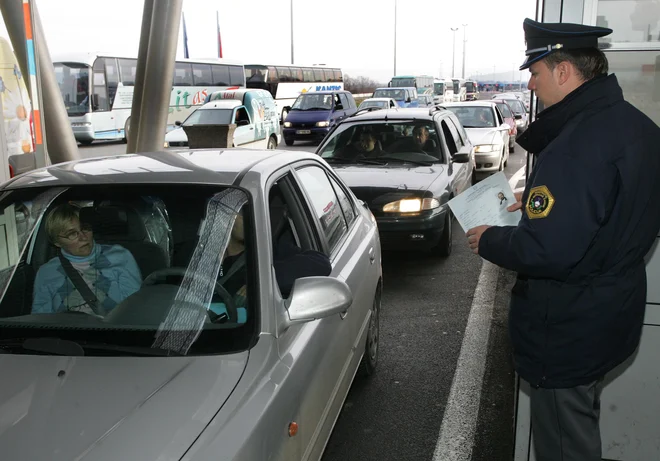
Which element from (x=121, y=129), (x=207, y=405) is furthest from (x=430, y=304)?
(x=121, y=129)

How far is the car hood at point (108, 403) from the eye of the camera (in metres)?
1.72

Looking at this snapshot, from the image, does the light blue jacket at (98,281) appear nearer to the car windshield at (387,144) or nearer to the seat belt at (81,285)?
the seat belt at (81,285)

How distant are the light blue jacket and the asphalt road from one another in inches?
58.3

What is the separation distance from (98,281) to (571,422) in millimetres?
1894

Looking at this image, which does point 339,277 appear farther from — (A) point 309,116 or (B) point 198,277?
(A) point 309,116

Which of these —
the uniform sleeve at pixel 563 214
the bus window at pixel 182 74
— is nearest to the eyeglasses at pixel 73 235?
the uniform sleeve at pixel 563 214

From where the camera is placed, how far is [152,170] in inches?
112

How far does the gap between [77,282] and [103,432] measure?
37.9 inches

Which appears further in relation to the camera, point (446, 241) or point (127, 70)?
point (127, 70)

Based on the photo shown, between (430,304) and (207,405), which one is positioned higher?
(207,405)

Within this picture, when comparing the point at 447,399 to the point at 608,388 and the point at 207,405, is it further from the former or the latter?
the point at 207,405

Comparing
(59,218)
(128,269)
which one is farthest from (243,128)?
(128,269)

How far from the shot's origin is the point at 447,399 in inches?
155

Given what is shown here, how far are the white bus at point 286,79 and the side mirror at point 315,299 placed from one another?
30.2 meters
